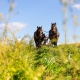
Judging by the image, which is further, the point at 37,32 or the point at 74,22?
the point at 37,32

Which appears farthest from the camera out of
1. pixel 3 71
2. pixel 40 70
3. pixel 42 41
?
pixel 42 41

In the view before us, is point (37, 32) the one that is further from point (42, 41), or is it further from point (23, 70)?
point (23, 70)

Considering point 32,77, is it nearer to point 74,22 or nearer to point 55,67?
point 74,22

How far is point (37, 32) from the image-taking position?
20.1m

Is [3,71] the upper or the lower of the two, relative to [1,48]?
lower

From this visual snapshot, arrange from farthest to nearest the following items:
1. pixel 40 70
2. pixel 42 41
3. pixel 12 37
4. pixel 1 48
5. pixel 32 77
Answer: pixel 42 41 < pixel 12 37 < pixel 1 48 < pixel 32 77 < pixel 40 70

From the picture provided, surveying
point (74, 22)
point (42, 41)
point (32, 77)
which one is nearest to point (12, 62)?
point (32, 77)

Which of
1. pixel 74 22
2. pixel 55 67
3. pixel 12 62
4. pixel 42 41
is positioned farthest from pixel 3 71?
pixel 42 41

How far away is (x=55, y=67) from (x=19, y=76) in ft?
11.4

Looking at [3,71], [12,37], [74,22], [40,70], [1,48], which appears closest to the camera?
[74,22]

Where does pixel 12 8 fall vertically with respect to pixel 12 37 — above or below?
above

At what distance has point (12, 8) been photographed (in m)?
3.94

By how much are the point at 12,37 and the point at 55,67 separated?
2892 mm

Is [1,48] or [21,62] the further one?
[1,48]
